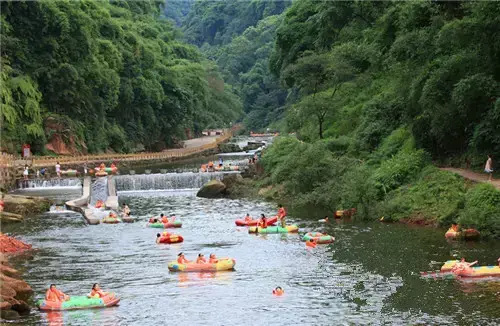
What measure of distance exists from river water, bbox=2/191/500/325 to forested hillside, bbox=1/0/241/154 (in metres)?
32.9

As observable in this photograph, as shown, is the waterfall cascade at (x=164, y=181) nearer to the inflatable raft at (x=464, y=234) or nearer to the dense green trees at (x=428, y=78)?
the dense green trees at (x=428, y=78)

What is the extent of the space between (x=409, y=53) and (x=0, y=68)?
3866 centimetres

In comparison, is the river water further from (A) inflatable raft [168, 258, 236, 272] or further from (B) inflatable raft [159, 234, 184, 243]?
(B) inflatable raft [159, 234, 184, 243]

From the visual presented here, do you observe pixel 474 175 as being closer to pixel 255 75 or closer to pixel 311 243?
pixel 311 243

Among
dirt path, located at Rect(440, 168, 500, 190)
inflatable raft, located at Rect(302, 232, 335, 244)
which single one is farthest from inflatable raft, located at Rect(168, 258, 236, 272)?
dirt path, located at Rect(440, 168, 500, 190)

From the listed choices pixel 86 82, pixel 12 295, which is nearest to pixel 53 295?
pixel 12 295

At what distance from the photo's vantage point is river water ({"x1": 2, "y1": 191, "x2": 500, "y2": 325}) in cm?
2548

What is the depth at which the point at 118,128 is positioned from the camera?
95.1m

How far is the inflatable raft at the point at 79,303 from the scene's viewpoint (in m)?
27.0

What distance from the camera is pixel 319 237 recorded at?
121 feet

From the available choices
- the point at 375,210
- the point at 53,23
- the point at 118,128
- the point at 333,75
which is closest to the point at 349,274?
the point at 375,210

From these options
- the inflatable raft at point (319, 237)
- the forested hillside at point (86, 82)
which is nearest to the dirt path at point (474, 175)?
the inflatable raft at point (319, 237)

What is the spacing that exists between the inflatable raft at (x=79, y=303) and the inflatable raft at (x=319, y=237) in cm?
1185

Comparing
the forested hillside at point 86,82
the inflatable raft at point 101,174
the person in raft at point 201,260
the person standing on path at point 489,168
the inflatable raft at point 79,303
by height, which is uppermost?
the forested hillside at point 86,82
